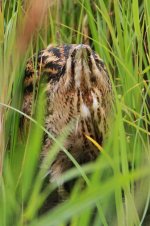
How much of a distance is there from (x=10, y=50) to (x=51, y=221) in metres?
0.65

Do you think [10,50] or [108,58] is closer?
[10,50]

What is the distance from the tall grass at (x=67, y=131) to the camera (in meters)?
0.95

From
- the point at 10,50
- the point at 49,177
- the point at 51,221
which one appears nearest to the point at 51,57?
the point at 49,177

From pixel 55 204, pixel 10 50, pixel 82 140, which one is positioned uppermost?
pixel 10 50

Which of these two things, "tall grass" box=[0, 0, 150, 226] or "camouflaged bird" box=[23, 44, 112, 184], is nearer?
"tall grass" box=[0, 0, 150, 226]

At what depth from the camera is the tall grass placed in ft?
3.10

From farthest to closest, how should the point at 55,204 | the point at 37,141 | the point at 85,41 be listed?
the point at 85,41, the point at 55,204, the point at 37,141

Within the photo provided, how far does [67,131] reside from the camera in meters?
1.11

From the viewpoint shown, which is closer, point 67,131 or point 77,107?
point 67,131

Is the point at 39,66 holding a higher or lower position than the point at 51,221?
higher

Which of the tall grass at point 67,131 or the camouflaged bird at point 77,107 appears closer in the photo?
the tall grass at point 67,131

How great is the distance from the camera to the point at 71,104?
6.59 ft

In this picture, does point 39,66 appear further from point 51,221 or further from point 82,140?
point 51,221

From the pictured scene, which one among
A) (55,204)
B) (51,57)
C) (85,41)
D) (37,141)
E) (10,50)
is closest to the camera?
(37,141)
